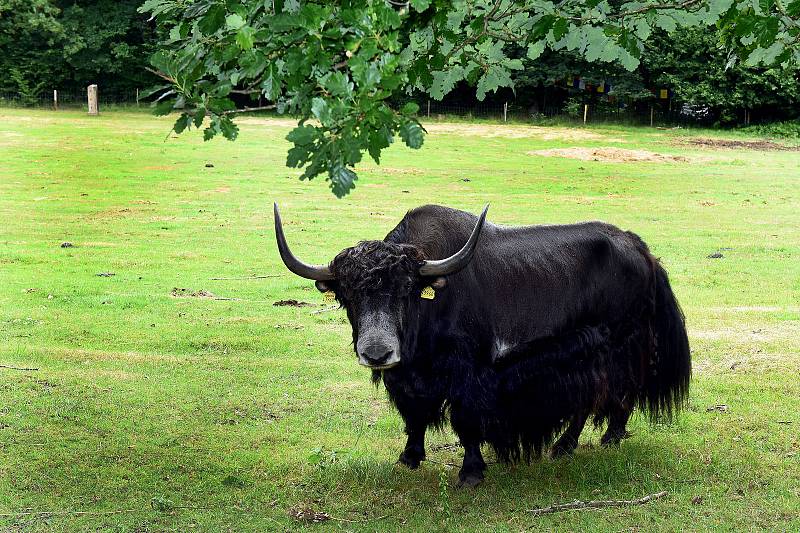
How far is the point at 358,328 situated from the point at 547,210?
1493 centimetres

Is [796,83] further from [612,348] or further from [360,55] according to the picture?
[360,55]

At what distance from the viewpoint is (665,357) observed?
7.58 meters

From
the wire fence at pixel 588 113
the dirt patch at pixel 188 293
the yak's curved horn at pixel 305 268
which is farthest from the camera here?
the wire fence at pixel 588 113

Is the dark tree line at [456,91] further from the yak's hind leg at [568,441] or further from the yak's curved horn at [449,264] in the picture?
the yak's curved horn at [449,264]

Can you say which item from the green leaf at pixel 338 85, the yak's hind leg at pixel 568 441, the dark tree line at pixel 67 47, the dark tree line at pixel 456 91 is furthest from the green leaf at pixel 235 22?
the dark tree line at pixel 67 47

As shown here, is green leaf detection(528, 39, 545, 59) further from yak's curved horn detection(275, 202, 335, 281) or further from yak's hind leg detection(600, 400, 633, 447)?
yak's hind leg detection(600, 400, 633, 447)

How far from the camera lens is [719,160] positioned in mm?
29469

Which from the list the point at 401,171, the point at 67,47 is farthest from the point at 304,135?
the point at 67,47

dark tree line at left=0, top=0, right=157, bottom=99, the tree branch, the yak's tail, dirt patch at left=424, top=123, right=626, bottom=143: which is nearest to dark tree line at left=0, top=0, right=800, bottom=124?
dark tree line at left=0, top=0, right=157, bottom=99

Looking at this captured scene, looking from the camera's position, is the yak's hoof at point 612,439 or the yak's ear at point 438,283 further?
the yak's hoof at point 612,439

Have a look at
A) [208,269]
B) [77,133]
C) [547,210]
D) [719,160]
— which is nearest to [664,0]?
[208,269]

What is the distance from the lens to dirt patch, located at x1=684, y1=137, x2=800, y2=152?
108ft

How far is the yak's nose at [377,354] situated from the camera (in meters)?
6.02

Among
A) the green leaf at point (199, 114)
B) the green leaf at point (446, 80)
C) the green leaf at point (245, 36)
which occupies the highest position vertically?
the green leaf at point (245, 36)
